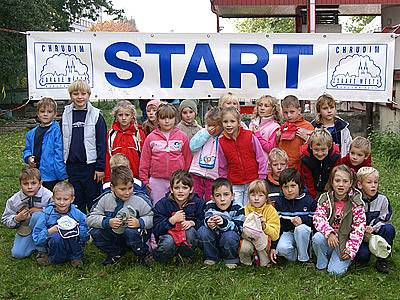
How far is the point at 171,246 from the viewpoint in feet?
14.9

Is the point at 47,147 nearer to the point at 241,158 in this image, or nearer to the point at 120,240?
the point at 120,240

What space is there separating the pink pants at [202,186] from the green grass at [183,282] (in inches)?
23.8

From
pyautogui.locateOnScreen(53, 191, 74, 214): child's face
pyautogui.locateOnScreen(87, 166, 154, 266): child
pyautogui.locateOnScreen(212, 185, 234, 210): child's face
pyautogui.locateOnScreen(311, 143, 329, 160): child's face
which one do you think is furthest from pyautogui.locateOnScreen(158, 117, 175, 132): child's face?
pyautogui.locateOnScreen(311, 143, 329, 160): child's face

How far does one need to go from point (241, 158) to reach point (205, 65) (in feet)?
3.75

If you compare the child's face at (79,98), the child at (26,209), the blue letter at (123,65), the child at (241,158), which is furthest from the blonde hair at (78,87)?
the child at (241,158)

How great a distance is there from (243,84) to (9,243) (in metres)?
2.85

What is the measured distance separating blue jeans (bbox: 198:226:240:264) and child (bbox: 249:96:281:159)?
1.03 metres

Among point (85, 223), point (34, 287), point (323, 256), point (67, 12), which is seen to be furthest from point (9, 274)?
point (67, 12)

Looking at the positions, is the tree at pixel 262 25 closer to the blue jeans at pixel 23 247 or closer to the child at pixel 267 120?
the child at pixel 267 120

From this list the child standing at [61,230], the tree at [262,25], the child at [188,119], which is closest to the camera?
the child standing at [61,230]

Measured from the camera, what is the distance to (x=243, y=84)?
215 inches

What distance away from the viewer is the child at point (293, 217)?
4.54m

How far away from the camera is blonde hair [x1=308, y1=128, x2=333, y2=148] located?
461cm

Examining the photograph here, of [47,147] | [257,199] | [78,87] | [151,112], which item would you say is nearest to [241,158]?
[257,199]
